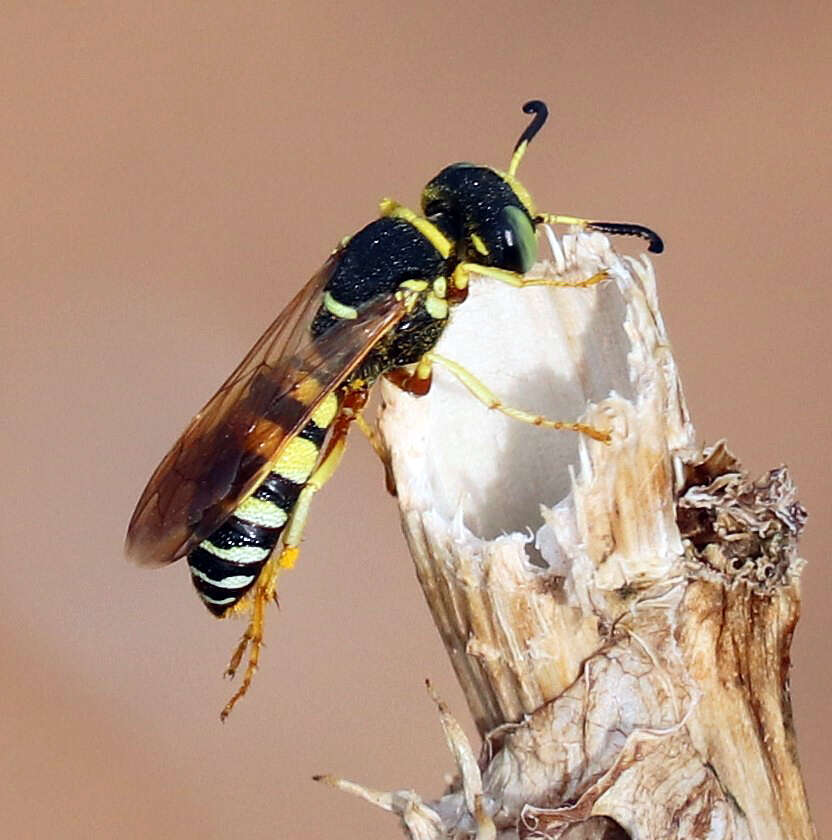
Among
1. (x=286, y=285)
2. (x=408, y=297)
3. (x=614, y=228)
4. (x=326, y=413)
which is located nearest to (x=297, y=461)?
(x=326, y=413)

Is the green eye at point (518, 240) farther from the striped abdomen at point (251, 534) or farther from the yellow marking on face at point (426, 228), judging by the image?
the striped abdomen at point (251, 534)

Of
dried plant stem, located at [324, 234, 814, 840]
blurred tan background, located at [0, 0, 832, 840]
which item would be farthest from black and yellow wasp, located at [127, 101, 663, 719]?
blurred tan background, located at [0, 0, 832, 840]

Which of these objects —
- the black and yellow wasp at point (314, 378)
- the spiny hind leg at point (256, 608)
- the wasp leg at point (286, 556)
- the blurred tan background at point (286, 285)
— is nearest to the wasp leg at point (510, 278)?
the black and yellow wasp at point (314, 378)

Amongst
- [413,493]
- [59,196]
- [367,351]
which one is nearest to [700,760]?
[413,493]

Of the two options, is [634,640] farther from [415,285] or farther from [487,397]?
[415,285]

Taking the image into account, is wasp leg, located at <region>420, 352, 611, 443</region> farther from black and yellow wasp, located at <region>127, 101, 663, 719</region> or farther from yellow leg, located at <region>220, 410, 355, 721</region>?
yellow leg, located at <region>220, 410, 355, 721</region>

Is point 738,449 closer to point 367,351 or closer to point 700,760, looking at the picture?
point 367,351
